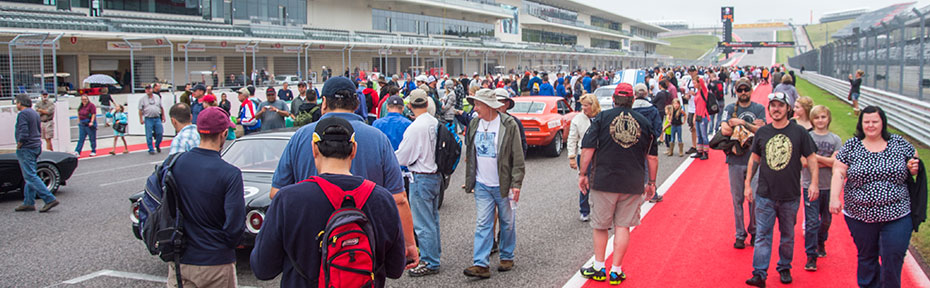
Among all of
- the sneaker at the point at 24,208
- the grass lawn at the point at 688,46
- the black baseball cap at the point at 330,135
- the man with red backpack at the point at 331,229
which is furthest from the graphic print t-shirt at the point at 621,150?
the grass lawn at the point at 688,46

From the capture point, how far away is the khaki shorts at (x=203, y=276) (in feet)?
12.7

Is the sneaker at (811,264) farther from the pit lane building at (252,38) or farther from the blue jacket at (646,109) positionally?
the pit lane building at (252,38)

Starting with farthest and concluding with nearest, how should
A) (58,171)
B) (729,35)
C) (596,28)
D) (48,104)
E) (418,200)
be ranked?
(729,35) < (596,28) < (48,104) < (58,171) < (418,200)

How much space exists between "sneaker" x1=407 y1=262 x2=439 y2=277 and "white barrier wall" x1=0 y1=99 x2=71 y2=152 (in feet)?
45.3

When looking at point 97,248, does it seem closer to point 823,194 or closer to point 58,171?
point 58,171

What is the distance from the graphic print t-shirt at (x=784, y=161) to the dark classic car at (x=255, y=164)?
434cm

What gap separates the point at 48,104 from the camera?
45.6 ft

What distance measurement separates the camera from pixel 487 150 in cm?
590

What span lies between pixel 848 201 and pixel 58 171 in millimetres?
10420

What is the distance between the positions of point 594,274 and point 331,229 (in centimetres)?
368

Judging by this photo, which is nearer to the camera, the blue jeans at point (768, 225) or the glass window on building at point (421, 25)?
the blue jeans at point (768, 225)

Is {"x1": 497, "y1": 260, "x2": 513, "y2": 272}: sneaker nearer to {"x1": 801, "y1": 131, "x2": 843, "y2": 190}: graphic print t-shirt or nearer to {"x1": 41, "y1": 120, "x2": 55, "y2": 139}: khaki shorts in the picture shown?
{"x1": 801, "y1": 131, "x2": 843, "y2": 190}: graphic print t-shirt

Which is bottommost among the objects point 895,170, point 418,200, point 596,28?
point 418,200

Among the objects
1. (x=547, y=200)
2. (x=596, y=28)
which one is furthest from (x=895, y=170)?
(x=596, y=28)
